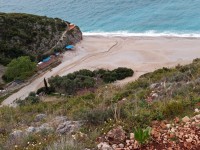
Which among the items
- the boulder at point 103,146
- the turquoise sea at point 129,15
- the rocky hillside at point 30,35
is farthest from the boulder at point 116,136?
the turquoise sea at point 129,15

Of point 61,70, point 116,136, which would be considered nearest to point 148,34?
point 61,70

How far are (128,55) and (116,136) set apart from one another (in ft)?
Answer: 158

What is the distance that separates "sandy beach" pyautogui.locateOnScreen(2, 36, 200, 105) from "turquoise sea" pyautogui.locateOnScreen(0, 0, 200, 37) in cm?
686

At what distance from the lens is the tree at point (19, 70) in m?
47.1

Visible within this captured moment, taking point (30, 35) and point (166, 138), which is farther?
point (30, 35)

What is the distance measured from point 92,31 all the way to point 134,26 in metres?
9.45

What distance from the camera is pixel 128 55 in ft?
183

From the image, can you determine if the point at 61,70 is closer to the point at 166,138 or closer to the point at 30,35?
the point at 30,35

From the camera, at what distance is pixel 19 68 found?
4781 centimetres

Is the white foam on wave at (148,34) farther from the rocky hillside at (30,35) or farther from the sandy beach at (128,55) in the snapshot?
the rocky hillside at (30,35)

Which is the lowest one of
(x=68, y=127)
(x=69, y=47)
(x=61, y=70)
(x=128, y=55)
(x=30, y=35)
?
(x=61, y=70)

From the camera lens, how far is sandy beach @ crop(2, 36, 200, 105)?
49719mm

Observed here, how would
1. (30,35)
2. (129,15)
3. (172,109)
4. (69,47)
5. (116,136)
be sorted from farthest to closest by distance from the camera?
(129,15) < (30,35) < (69,47) < (172,109) < (116,136)

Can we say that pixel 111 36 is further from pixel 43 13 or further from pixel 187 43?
pixel 43 13
